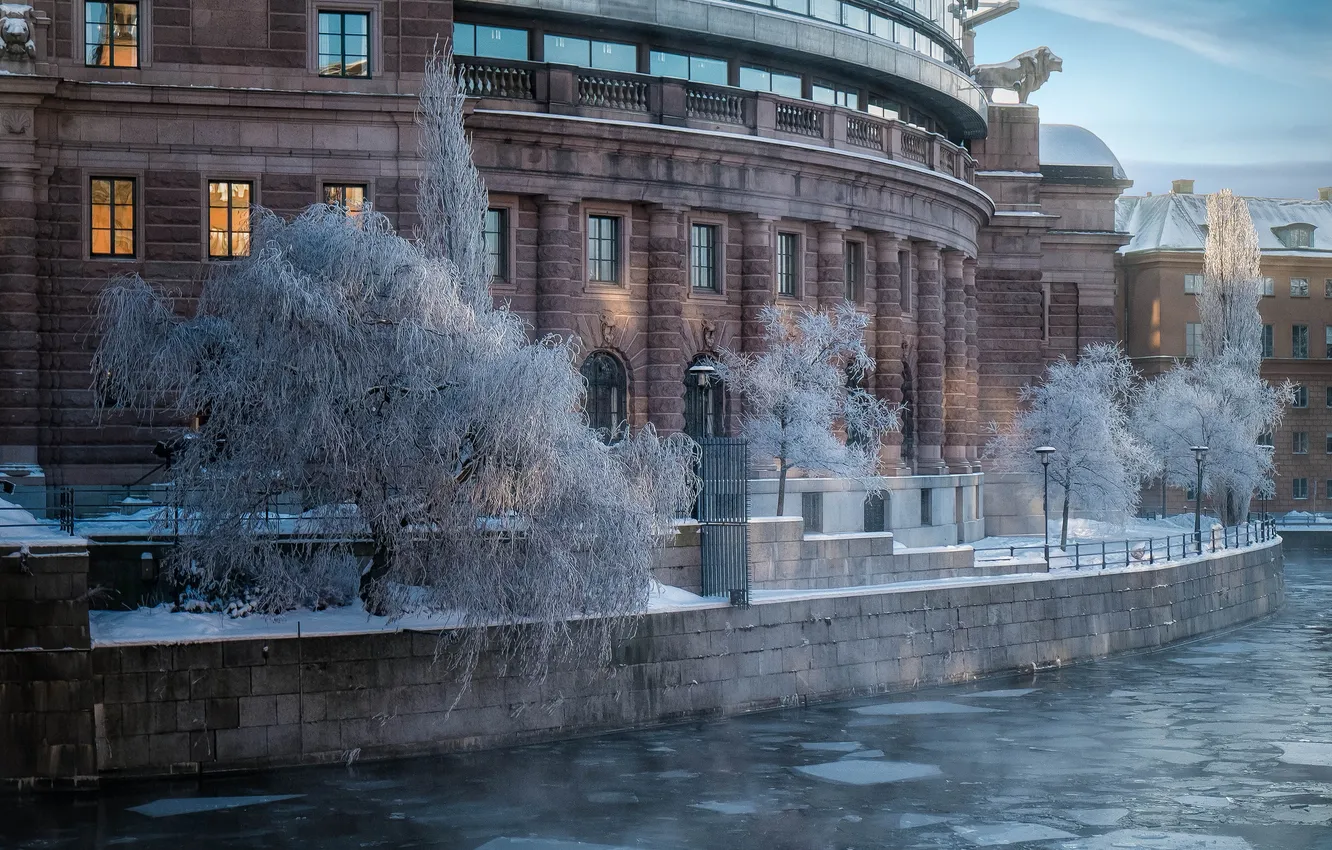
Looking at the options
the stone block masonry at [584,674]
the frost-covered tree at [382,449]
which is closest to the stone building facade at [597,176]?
the stone block masonry at [584,674]

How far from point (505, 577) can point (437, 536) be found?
117cm

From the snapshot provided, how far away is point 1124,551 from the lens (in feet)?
163

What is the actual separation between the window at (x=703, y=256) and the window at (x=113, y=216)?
1551 centimetres

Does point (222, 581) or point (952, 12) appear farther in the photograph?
point (952, 12)

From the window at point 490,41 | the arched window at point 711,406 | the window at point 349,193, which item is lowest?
the arched window at point 711,406

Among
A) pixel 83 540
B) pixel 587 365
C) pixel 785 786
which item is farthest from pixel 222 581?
pixel 587 365

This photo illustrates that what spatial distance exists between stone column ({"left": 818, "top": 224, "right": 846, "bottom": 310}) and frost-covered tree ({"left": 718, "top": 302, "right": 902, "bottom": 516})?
0.62m

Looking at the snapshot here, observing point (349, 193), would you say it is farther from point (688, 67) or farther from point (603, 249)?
point (688, 67)

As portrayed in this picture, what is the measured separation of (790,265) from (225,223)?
1746 centimetres

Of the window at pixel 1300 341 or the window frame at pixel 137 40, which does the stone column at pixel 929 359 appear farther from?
the window at pixel 1300 341

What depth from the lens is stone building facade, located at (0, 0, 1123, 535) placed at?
1496 inches

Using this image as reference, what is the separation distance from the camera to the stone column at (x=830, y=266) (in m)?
51.0

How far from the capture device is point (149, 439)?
3828 cm

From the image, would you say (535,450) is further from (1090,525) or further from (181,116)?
(1090,525)
